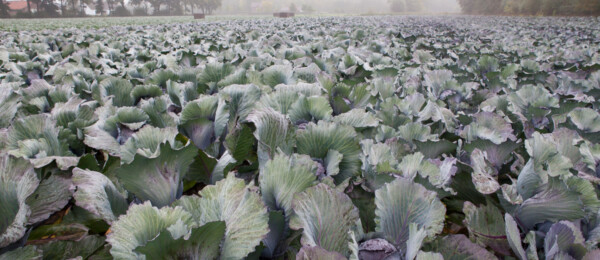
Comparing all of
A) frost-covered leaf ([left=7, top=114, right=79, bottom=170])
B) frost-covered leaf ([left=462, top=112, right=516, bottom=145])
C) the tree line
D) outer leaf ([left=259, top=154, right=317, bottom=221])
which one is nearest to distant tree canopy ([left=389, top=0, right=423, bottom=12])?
the tree line

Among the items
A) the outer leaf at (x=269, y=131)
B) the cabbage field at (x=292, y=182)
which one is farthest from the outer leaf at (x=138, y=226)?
the outer leaf at (x=269, y=131)

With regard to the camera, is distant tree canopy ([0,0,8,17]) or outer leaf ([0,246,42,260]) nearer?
outer leaf ([0,246,42,260])

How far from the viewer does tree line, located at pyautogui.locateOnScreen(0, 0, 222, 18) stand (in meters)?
61.2

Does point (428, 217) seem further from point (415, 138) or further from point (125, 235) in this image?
point (125, 235)

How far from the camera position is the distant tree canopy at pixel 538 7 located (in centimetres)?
3390

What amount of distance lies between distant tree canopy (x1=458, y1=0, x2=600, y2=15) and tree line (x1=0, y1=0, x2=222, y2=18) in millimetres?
68611

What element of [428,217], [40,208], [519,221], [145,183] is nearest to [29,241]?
[40,208]

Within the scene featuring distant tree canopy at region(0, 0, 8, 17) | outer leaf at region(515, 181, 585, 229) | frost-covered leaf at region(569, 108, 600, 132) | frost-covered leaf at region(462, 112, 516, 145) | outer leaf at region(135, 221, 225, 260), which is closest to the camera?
outer leaf at region(135, 221, 225, 260)

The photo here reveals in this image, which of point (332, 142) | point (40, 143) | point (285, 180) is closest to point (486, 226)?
point (332, 142)

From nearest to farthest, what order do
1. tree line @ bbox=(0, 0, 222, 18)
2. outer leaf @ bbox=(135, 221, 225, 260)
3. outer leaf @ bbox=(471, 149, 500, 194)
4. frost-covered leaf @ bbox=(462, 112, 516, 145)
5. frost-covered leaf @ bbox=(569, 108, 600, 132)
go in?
outer leaf @ bbox=(135, 221, 225, 260), outer leaf @ bbox=(471, 149, 500, 194), frost-covered leaf @ bbox=(462, 112, 516, 145), frost-covered leaf @ bbox=(569, 108, 600, 132), tree line @ bbox=(0, 0, 222, 18)

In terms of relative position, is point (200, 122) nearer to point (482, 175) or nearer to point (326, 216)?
point (326, 216)

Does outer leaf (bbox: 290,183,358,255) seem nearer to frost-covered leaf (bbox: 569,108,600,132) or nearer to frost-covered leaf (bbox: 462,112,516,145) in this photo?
frost-covered leaf (bbox: 462,112,516,145)

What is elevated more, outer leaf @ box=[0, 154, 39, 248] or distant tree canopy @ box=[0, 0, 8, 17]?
distant tree canopy @ box=[0, 0, 8, 17]

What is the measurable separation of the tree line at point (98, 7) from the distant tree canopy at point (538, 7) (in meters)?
68.6
